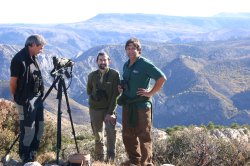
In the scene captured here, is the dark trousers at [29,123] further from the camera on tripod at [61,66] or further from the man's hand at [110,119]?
the man's hand at [110,119]

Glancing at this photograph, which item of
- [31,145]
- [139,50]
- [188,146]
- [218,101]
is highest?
[139,50]

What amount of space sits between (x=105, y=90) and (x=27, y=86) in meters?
1.43

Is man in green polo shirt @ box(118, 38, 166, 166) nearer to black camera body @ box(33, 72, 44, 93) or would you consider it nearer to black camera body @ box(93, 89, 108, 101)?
black camera body @ box(93, 89, 108, 101)

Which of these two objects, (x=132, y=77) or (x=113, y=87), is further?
(x=113, y=87)

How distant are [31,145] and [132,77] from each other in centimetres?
210

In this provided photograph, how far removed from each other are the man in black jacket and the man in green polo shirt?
1403 millimetres

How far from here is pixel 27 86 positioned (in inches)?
261

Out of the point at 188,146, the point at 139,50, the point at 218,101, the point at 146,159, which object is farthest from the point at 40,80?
the point at 218,101

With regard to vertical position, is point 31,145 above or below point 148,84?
below

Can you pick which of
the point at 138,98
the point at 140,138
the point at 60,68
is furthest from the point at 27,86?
the point at 140,138

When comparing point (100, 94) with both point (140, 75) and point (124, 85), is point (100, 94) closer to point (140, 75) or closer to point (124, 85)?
point (124, 85)

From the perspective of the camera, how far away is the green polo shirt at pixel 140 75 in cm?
657

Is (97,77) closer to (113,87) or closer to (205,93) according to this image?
(113,87)

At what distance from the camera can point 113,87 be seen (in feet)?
24.1
